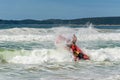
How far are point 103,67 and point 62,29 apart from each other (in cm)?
663

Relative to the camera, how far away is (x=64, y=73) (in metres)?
14.3

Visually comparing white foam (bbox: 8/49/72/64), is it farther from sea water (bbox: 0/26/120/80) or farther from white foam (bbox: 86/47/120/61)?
white foam (bbox: 86/47/120/61)

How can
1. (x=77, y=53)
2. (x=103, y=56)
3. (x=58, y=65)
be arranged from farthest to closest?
(x=103, y=56)
(x=77, y=53)
(x=58, y=65)

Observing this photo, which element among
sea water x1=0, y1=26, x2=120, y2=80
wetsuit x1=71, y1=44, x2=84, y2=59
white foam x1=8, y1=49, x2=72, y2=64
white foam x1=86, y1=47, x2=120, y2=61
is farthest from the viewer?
white foam x1=86, y1=47, x2=120, y2=61

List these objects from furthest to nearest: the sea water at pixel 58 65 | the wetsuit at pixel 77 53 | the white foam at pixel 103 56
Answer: the white foam at pixel 103 56 < the wetsuit at pixel 77 53 < the sea water at pixel 58 65

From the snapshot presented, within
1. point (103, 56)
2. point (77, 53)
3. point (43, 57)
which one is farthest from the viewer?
→ point (103, 56)

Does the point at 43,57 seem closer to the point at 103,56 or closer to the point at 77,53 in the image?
the point at 77,53

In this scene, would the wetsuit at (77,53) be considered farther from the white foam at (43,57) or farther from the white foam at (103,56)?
the white foam at (103,56)

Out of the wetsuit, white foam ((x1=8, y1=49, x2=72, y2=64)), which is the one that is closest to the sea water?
white foam ((x1=8, y1=49, x2=72, y2=64))

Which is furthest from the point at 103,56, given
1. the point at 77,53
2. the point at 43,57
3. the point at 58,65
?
the point at 58,65

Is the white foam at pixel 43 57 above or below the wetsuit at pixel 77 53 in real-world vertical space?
below

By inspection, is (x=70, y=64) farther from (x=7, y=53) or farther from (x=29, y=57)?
(x=7, y=53)

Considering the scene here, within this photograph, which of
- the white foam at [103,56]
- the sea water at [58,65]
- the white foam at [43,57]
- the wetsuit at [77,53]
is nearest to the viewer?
the sea water at [58,65]

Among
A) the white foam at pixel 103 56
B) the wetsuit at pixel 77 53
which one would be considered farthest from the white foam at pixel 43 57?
the white foam at pixel 103 56
